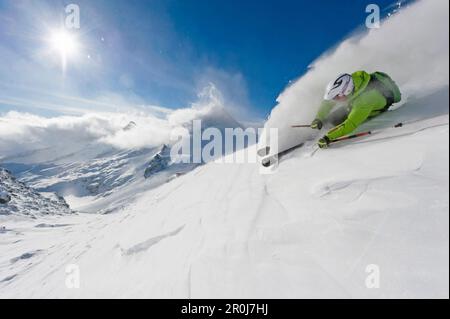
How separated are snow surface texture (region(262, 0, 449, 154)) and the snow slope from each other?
1873 millimetres

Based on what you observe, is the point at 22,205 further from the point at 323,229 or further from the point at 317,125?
the point at 323,229

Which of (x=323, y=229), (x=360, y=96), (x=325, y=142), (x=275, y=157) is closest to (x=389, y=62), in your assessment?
(x=360, y=96)

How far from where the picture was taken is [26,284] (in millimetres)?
7887

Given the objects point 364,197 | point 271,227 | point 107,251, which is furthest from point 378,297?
point 107,251

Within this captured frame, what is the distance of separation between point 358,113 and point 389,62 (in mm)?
3671

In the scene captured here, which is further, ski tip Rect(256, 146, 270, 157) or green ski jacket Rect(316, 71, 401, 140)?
ski tip Rect(256, 146, 270, 157)

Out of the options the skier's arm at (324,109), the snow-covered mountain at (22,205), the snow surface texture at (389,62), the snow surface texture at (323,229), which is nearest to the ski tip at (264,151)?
the snow surface texture at (389,62)

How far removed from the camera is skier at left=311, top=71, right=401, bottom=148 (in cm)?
675

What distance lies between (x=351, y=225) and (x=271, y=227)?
52.4 inches

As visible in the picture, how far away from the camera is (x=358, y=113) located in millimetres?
6770

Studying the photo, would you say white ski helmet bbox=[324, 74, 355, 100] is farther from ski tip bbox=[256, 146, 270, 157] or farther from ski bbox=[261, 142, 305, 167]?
ski tip bbox=[256, 146, 270, 157]

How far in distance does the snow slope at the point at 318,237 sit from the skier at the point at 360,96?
0.60 meters

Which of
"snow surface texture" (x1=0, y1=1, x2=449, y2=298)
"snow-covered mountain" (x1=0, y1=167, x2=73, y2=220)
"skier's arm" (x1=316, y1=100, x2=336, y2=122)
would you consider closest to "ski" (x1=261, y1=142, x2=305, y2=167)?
"snow surface texture" (x1=0, y1=1, x2=449, y2=298)

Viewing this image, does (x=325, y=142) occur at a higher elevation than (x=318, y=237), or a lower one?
higher
